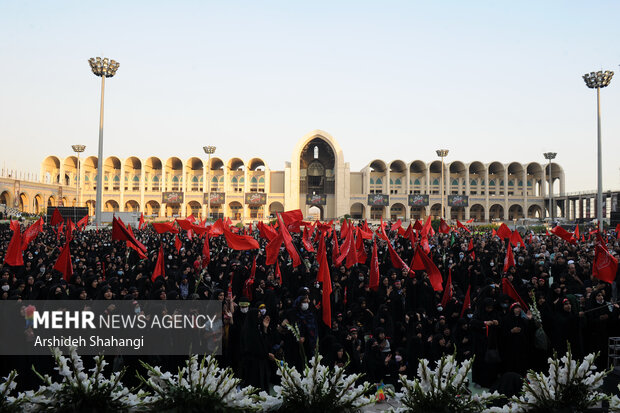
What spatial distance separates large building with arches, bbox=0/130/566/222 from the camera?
181 feet

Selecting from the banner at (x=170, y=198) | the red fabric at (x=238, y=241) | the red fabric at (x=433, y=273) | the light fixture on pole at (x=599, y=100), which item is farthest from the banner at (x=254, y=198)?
the red fabric at (x=433, y=273)

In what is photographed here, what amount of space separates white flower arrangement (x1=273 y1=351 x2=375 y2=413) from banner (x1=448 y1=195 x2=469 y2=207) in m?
55.8

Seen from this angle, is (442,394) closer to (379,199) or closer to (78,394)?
(78,394)

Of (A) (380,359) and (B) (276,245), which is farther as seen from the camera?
(B) (276,245)

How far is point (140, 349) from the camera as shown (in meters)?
4.66

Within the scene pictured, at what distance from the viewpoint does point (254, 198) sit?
54.7 meters

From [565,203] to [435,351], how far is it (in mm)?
57941

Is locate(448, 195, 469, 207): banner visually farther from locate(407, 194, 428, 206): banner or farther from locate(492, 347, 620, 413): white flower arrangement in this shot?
locate(492, 347, 620, 413): white flower arrangement

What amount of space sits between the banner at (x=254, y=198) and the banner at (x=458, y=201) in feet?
77.6

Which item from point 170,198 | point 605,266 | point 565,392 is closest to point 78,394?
point 565,392

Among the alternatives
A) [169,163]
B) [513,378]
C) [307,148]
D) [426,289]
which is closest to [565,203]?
[307,148]

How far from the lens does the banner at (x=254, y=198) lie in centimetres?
5456

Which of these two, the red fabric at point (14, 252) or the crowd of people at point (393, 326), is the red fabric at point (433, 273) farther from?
the red fabric at point (14, 252)

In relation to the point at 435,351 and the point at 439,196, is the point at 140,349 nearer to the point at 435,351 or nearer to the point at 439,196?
the point at 435,351
